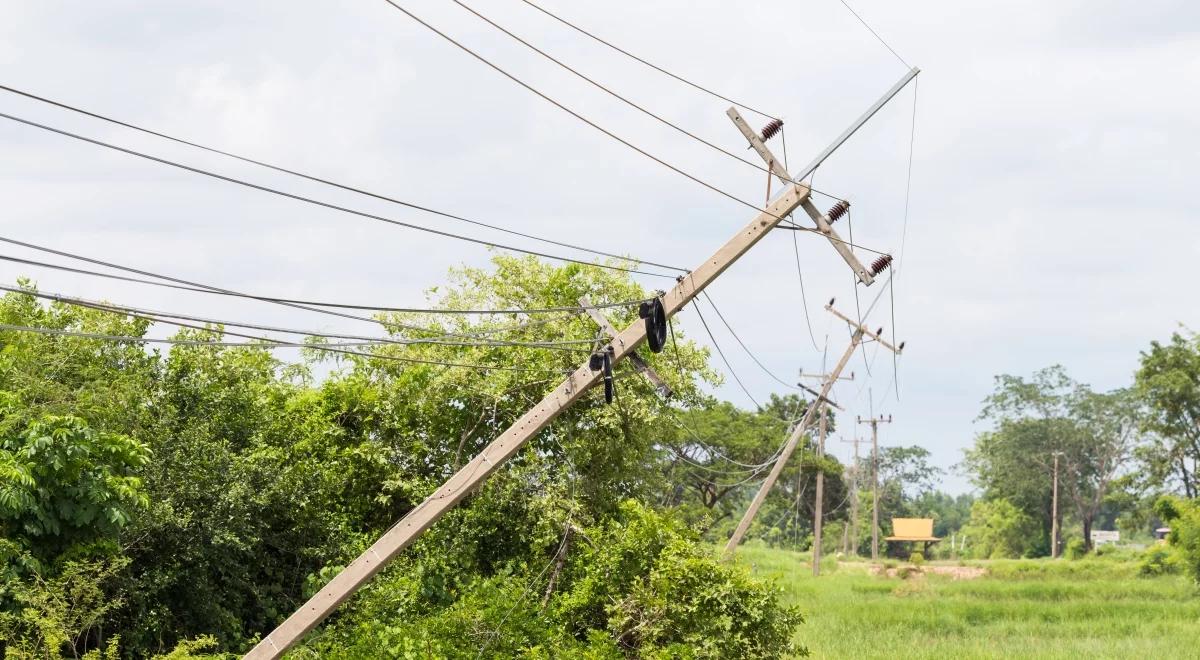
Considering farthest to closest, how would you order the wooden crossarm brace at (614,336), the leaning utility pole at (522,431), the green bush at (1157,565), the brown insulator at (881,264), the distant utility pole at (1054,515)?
the distant utility pole at (1054,515) < the green bush at (1157,565) < the brown insulator at (881,264) < the wooden crossarm brace at (614,336) < the leaning utility pole at (522,431)

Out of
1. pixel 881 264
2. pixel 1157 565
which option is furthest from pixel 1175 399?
pixel 881 264

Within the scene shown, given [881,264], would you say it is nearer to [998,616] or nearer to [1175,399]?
[998,616]

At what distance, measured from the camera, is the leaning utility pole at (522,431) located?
1178 centimetres

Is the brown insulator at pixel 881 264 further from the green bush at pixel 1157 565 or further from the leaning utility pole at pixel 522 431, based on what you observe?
the green bush at pixel 1157 565

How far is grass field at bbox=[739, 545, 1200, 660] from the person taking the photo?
2439 cm

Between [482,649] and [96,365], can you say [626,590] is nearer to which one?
[482,649]

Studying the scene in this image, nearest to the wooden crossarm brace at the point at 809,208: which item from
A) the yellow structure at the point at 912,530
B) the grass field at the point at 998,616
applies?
the grass field at the point at 998,616

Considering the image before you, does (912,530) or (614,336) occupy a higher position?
(912,530)

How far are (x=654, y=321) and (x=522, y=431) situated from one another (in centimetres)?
161

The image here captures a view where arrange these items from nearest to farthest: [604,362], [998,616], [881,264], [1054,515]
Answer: [604,362]
[881,264]
[998,616]
[1054,515]

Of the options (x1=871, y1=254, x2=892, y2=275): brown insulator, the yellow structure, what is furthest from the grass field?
the yellow structure

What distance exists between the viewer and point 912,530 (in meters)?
80.1

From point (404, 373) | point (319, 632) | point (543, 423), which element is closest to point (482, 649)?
point (319, 632)

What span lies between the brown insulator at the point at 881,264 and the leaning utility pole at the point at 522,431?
4.37ft
